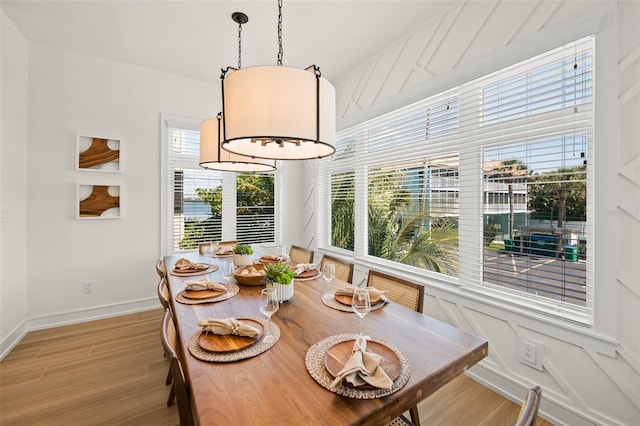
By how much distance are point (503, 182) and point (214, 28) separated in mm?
2715

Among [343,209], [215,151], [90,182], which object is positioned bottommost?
[343,209]

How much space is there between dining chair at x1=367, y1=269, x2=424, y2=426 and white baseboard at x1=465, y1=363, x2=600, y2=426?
706 mm

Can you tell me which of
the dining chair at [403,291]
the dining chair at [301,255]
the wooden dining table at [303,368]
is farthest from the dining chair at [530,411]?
the dining chair at [301,255]

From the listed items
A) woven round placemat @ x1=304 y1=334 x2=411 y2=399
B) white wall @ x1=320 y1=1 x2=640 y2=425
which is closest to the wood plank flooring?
white wall @ x1=320 y1=1 x2=640 y2=425

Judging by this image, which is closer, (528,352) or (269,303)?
(269,303)

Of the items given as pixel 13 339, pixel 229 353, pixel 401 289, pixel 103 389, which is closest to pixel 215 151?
pixel 229 353

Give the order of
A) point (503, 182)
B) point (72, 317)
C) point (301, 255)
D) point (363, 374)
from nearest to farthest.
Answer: point (363, 374), point (503, 182), point (301, 255), point (72, 317)

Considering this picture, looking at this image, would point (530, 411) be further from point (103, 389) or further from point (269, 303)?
point (103, 389)

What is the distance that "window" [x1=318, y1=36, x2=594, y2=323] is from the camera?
1.64 metres

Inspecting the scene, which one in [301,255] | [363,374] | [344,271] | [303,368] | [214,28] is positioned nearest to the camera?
[363,374]

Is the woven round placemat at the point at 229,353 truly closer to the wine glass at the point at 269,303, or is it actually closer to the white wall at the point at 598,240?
the wine glass at the point at 269,303

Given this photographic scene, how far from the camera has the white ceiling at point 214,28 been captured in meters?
2.25

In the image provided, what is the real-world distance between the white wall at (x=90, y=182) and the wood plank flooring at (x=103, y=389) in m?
0.53

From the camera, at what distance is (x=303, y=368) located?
0.97 m
